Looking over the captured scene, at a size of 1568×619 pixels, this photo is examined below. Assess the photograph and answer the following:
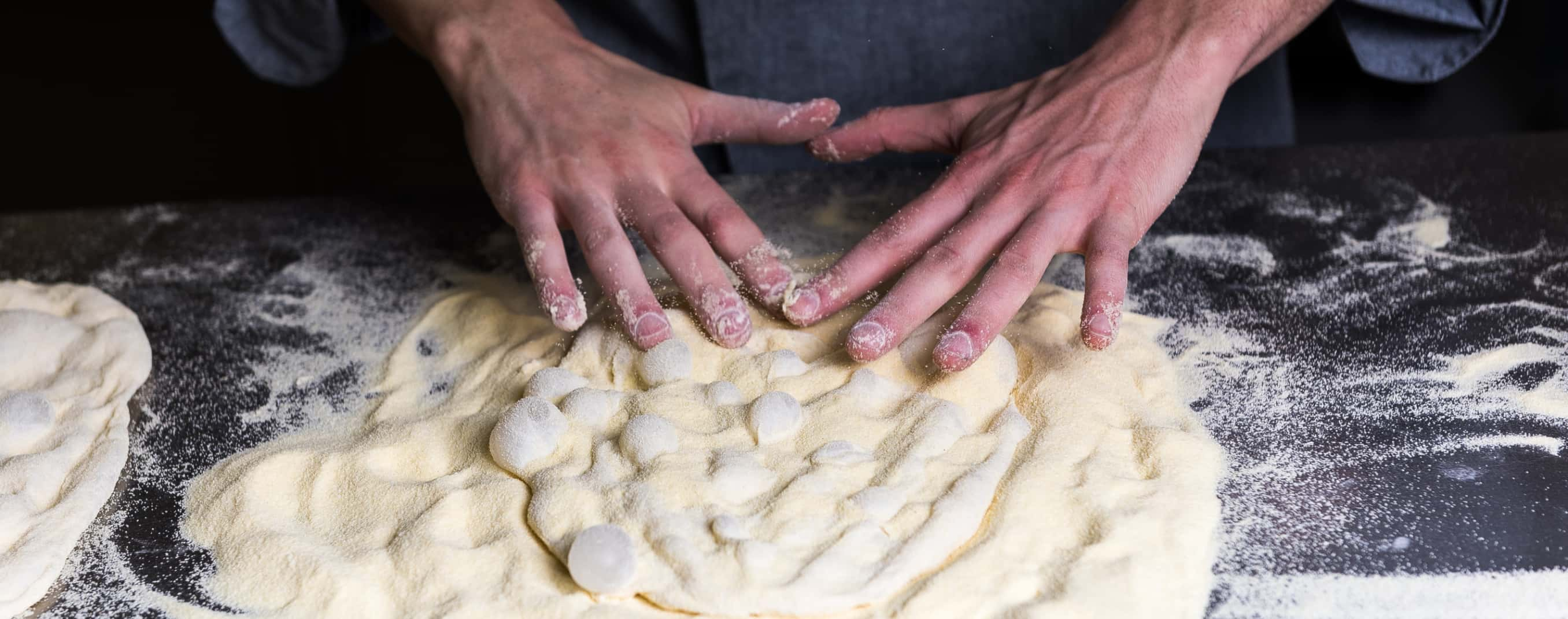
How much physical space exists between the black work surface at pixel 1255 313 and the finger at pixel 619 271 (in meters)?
0.27

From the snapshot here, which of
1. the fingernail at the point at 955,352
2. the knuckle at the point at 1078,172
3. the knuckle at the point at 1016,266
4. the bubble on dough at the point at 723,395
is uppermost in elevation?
the knuckle at the point at 1078,172

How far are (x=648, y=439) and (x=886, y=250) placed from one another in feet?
1.24

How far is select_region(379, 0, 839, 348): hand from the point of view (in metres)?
1.27

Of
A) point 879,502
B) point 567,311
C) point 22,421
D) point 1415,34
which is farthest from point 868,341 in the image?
point 1415,34

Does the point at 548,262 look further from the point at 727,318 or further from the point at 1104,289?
the point at 1104,289

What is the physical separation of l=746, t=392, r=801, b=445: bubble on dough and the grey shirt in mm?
789

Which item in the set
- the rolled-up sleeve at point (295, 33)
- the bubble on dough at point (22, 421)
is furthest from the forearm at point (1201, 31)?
the bubble on dough at point (22, 421)

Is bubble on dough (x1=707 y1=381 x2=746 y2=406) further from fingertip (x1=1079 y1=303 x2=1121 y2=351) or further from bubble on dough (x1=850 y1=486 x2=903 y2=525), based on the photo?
fingertip (x1=1079 y1=303 x2=1121 y2=351)

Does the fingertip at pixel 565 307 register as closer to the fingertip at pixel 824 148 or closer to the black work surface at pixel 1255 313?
the black work surface at pixel 1255 313

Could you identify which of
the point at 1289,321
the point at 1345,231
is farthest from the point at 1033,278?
the point at 1345,231

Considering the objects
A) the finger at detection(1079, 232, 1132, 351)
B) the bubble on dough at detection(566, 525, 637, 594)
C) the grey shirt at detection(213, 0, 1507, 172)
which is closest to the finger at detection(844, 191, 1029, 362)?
the finger at detection(1079, 232, 1132, 351)

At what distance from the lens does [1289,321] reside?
4.47ft

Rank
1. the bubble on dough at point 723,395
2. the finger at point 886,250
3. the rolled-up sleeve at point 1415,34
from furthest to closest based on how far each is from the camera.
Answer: the rolled-up sleeve at point 1415,34
the finger at point 886,250
the bubble on dough at point 723,395

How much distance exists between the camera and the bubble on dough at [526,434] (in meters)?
1.08
